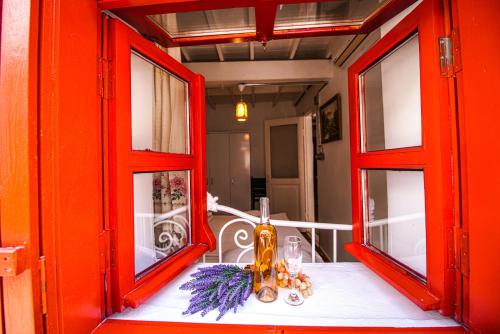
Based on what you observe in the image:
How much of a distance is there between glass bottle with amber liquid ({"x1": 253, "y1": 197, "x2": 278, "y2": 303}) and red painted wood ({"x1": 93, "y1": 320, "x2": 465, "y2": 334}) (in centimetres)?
16

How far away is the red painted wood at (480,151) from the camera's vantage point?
553mm

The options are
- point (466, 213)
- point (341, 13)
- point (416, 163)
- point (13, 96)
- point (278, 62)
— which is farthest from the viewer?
point (278, 62)

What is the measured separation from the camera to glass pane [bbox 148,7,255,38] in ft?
3.28

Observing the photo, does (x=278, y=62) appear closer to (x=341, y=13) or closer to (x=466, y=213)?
(x=341, y=13)

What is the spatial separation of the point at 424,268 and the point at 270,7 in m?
1.05

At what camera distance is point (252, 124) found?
580 cm

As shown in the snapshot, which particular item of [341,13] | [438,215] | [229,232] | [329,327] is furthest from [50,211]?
[229,232]

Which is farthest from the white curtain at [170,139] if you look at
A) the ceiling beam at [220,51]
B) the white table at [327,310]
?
the ceiling beam at [220,51]

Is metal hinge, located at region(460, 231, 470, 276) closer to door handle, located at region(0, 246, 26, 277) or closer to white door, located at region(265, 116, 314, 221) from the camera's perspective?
door handle, located at region(0, 246, 26, 277)

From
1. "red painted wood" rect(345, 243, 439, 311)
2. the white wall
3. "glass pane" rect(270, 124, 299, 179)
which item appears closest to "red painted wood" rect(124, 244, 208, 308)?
"red painted wood" rect(345, 243, 439, 311)

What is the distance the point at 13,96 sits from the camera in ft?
1.61

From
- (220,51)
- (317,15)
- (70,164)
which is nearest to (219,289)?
(70,164)

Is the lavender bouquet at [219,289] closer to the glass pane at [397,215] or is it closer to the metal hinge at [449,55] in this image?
the glass pane at [397,215]

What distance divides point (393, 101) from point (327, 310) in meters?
0.91
